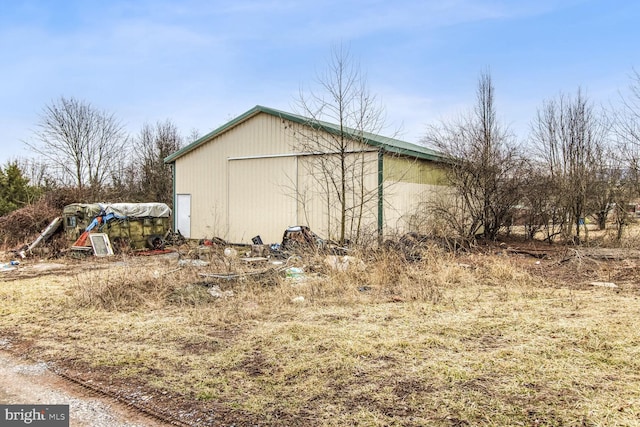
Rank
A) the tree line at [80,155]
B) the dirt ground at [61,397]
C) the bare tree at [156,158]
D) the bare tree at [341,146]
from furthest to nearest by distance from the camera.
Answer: the bare tree at [156,158] → the tree line at [80,155] → the bare tree at [341,146] → the dirt ground at [61,397]

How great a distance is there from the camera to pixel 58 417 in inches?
119

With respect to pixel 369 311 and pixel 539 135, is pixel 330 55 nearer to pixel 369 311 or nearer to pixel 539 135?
pixel 369 311

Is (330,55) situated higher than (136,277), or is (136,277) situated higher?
(330,55)

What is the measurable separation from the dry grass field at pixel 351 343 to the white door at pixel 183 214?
8791mm

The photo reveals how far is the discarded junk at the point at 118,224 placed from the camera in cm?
1245

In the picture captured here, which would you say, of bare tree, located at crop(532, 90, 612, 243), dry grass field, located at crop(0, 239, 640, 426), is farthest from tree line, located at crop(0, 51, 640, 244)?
dry grass field, located at crop(0, 239, 640, 426)

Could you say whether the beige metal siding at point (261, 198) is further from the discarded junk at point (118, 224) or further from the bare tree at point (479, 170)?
the bare tree at point (479, 170)

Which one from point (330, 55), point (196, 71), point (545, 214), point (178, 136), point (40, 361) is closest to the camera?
point (40, 361)

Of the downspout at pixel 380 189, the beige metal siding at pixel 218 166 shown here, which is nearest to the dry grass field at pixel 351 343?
the downspout at pixel 380 189

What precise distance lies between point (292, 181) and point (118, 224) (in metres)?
5.26

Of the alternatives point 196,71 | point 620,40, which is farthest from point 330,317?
point 620,40

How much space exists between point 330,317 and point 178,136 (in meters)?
28.4

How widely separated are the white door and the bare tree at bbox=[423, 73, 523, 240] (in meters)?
9.08

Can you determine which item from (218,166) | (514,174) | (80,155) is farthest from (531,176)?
(80,155)
